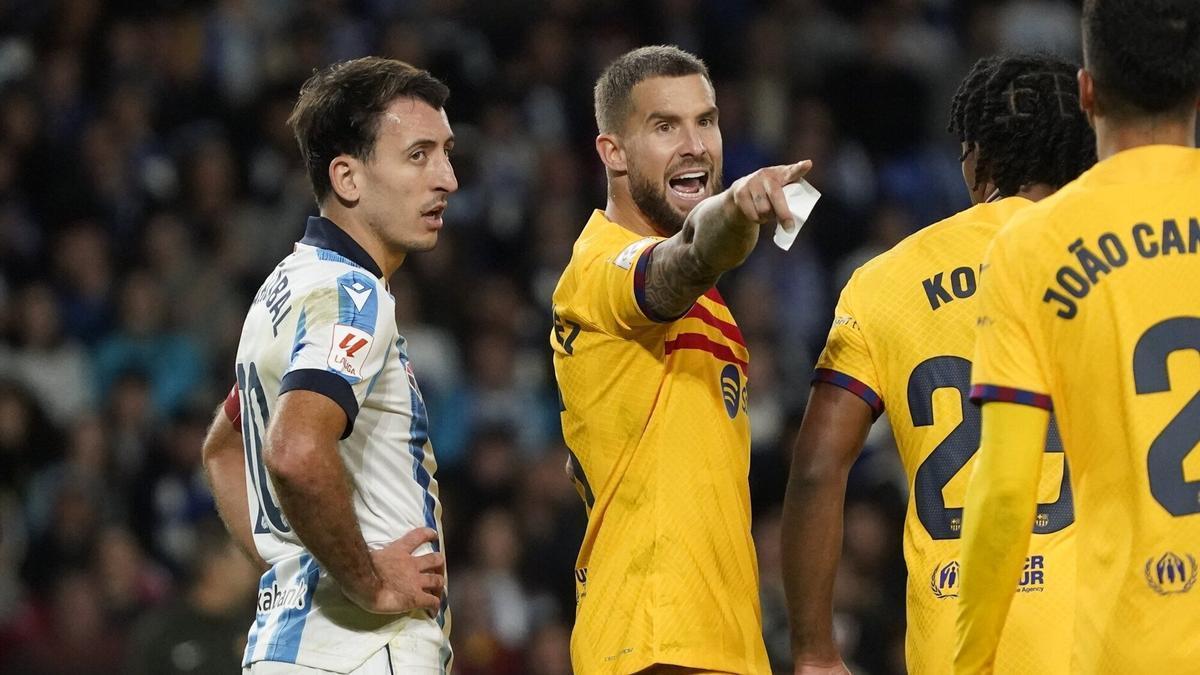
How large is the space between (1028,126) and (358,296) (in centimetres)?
171

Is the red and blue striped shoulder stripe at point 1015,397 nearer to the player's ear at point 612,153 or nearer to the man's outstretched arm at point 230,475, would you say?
the player's ear at point 612,153

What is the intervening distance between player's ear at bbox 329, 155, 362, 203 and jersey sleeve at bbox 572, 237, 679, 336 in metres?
0.64

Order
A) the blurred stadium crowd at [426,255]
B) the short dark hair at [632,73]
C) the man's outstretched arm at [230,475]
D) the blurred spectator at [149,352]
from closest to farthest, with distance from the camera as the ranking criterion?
the man's outstretched arm at [230,475] → the short dark hair at [632,73] → the blurred stadium crowd at [426,255] → the blurred spectator at [149,352]

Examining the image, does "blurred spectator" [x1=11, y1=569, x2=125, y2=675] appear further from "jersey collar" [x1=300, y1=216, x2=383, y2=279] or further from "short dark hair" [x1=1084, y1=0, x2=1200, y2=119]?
"short dark hair" [x1=1084, y1=0, x2=1200, y2=119]

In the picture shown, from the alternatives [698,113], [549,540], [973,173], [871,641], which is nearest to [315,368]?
[698,113]

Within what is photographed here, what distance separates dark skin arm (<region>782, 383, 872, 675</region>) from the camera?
444 cm

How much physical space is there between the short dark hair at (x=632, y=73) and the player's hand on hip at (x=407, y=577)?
1.39 m

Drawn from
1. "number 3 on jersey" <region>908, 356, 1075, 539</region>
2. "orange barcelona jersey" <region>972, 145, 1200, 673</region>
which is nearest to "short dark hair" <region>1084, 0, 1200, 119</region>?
"orange barcelona jersey" <region>972, 145, 1200, 673</region>

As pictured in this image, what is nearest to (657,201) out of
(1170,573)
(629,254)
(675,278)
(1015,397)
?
(629,254)

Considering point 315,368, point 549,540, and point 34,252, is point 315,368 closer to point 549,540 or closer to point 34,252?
point 549,540

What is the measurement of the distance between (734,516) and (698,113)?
1145mm

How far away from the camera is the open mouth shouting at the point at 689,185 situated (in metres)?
4.80

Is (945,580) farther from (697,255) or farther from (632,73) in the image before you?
(632,73)

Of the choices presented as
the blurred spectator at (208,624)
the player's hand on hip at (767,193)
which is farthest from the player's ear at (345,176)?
the blurred spectator at (208,624)
